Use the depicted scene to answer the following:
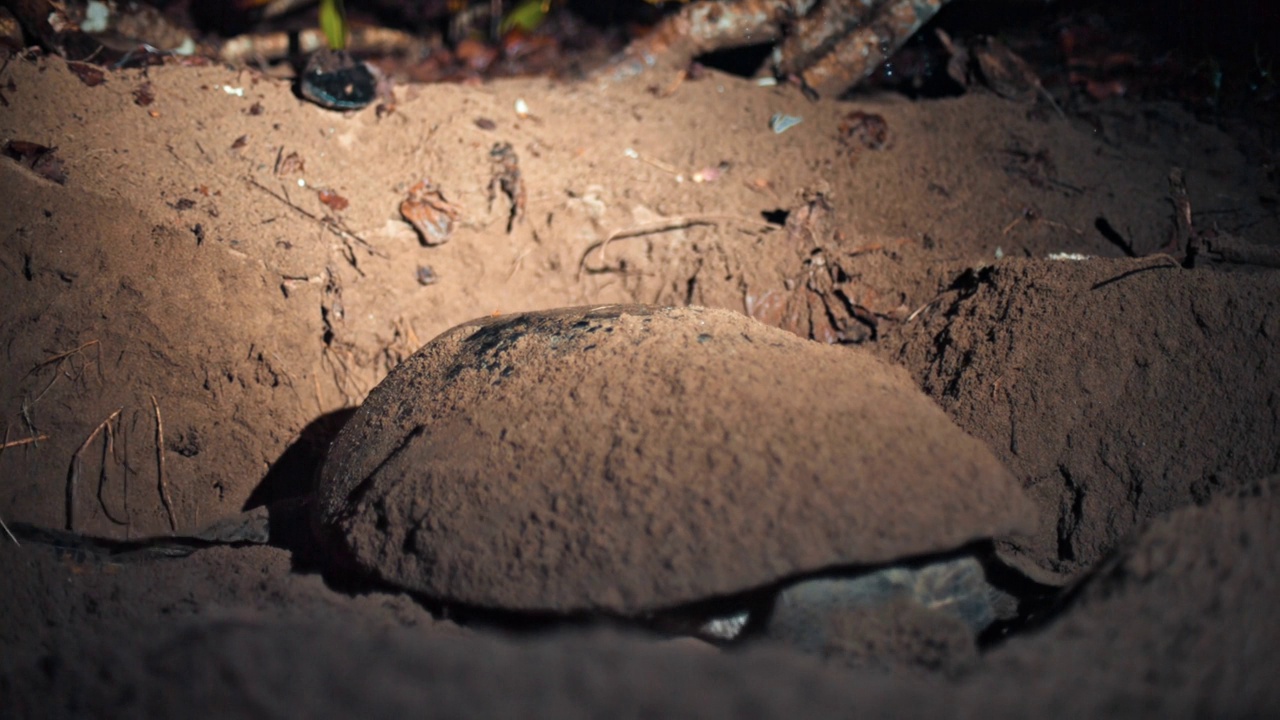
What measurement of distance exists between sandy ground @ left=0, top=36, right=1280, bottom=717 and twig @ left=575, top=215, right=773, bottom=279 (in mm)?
17

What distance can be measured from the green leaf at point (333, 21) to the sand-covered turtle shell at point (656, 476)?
10.5 feet

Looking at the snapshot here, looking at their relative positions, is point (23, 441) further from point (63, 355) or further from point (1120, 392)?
point (1120, 392)

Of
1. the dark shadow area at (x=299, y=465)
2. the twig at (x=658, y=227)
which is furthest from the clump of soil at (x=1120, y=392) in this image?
the dark shadow area at (x=299, y=465)

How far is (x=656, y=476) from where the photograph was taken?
152 cm

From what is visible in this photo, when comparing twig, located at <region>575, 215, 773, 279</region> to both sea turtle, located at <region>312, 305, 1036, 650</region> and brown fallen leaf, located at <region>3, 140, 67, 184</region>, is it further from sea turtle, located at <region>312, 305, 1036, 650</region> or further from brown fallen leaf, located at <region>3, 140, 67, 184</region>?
brown fallen leaf, located at <region>3, 140, 67, 184</region>

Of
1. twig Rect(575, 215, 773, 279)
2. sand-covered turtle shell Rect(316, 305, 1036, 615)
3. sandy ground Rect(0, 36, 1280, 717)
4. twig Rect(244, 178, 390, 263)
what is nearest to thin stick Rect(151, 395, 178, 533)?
sandy ground Rect(0, 36, 1280, 717)

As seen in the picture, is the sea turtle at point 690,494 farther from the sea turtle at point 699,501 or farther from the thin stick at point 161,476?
the thin stick at point 161,476

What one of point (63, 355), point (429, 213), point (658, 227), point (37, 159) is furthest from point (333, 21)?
point (63, 355)

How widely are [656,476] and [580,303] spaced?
1719mm

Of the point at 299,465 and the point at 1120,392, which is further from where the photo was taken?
the point at 299,465

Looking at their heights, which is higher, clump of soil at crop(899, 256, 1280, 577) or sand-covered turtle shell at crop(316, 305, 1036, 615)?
sand-covered turtle shell at crop(316, 305, 1036, 615)

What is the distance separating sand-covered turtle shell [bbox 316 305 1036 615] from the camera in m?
1.42

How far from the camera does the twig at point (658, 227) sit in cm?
317

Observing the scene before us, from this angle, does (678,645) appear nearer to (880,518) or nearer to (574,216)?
(880,518)
